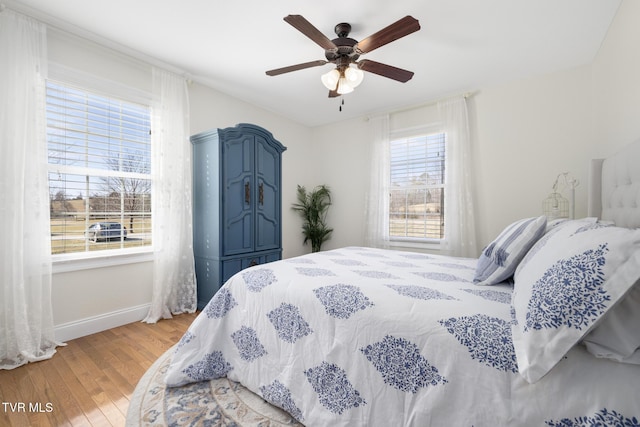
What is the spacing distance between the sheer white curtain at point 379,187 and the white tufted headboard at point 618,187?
2275 millimetres

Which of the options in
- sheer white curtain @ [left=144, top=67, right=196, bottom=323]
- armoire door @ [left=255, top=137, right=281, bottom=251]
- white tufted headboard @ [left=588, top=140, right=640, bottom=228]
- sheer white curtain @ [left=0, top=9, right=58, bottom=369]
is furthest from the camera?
armoire door @ [left=255, top=137, right=281, bottom=251]

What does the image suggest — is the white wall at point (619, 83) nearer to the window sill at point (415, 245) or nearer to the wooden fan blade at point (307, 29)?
the window sill at point (415, 245)

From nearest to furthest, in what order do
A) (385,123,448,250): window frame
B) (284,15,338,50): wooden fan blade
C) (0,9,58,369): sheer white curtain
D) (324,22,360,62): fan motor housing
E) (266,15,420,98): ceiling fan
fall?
1. (284,15,338,50): wooden fan blade
2. (266,15,420,98): ceiling fan
3. (0,9,58,369): sheer white curtain
4. (324,22,360,62): fan motor housing
5. (385,123,448,250): window frame

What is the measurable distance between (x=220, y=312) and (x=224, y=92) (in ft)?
9.47

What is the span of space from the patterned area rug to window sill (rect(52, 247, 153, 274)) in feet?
4.41

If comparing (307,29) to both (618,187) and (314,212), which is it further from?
(314,212)

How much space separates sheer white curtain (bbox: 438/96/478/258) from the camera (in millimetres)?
3348

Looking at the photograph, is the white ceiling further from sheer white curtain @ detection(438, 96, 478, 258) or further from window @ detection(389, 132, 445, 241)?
window @ detection(389, 132, 445, 241)

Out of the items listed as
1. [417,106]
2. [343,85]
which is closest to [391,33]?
[343,85]

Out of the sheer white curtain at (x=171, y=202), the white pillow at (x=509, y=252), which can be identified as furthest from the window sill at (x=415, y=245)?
the sheer white curtain at (x=171, y=202)

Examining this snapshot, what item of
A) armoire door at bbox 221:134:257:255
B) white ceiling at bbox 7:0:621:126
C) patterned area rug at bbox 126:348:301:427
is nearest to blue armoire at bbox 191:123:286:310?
A: armoire door at bbox 221:134:257:255

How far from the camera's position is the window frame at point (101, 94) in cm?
231

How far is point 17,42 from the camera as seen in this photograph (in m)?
2.04

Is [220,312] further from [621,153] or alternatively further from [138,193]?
[621,153]
